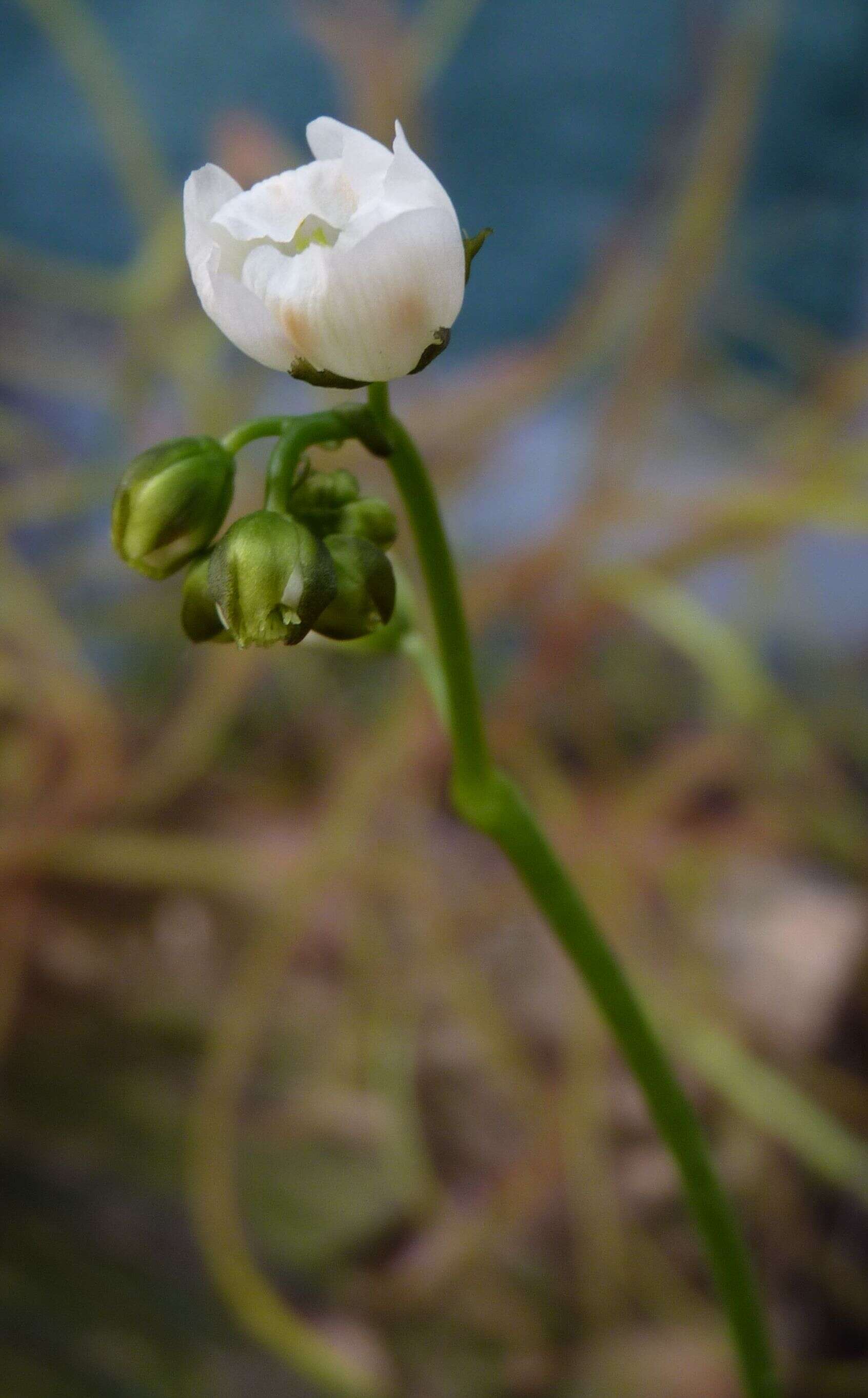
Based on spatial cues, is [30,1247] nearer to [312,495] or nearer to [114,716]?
[114,716]

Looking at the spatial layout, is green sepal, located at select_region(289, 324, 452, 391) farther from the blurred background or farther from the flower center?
the blurred background

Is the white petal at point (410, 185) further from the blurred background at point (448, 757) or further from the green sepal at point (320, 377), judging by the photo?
the blurred background at point (448, 757)

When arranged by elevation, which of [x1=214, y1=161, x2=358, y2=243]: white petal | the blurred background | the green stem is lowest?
the green stem

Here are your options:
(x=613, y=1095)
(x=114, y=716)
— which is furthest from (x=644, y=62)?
(x=613, y=1095)

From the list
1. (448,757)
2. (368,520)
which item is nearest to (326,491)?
(368,520)

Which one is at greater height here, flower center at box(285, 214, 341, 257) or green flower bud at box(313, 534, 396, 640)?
flower center at box(285, 214, 341, 257)

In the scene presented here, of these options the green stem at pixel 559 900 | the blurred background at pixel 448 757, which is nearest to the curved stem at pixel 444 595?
the green stem at pixel 559 900

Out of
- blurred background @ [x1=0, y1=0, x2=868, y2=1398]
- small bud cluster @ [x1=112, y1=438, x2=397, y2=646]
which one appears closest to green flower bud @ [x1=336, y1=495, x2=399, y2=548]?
small bud cluster @ [x1=112, y1=438, x2=397, y2=646]
